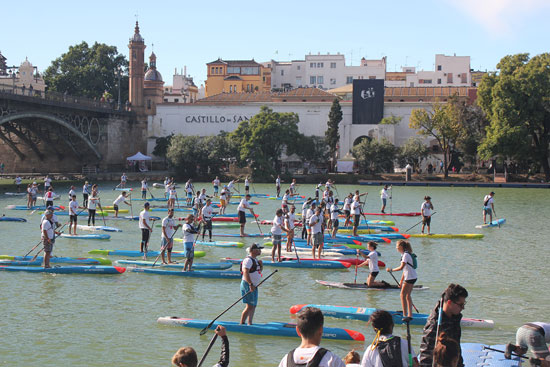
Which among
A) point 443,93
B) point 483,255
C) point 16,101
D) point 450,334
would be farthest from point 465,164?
point 450,334

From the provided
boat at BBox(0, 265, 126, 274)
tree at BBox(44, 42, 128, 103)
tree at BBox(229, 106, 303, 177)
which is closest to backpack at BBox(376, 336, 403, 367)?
boat at BBox(0, 265, 126, 274)

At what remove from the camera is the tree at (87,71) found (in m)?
107

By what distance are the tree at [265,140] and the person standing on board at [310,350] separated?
6787 centimetres

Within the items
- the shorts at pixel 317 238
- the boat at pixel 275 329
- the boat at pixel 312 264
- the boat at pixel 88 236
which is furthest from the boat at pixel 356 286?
the boat at pixel 88 236

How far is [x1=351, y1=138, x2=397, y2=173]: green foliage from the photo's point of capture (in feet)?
254

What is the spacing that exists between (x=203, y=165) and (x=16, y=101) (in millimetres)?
23551

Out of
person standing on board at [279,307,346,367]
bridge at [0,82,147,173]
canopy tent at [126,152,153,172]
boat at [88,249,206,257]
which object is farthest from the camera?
canopy tent at [126,152,153,172]

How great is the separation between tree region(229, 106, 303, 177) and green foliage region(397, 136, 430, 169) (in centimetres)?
1227

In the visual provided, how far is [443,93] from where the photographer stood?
96.5m

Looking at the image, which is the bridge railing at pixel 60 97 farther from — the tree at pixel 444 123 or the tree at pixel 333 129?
the tree at pixel 444 123

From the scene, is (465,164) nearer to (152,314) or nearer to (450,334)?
(152,314)

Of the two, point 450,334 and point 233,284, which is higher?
point 450,334

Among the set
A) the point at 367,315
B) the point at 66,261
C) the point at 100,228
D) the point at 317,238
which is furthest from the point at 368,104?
the point at 367,315

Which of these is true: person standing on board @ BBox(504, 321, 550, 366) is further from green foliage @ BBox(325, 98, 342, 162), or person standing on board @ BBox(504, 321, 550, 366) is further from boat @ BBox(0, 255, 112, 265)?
green foliage @ BBox(325, 98, 342, 162)
